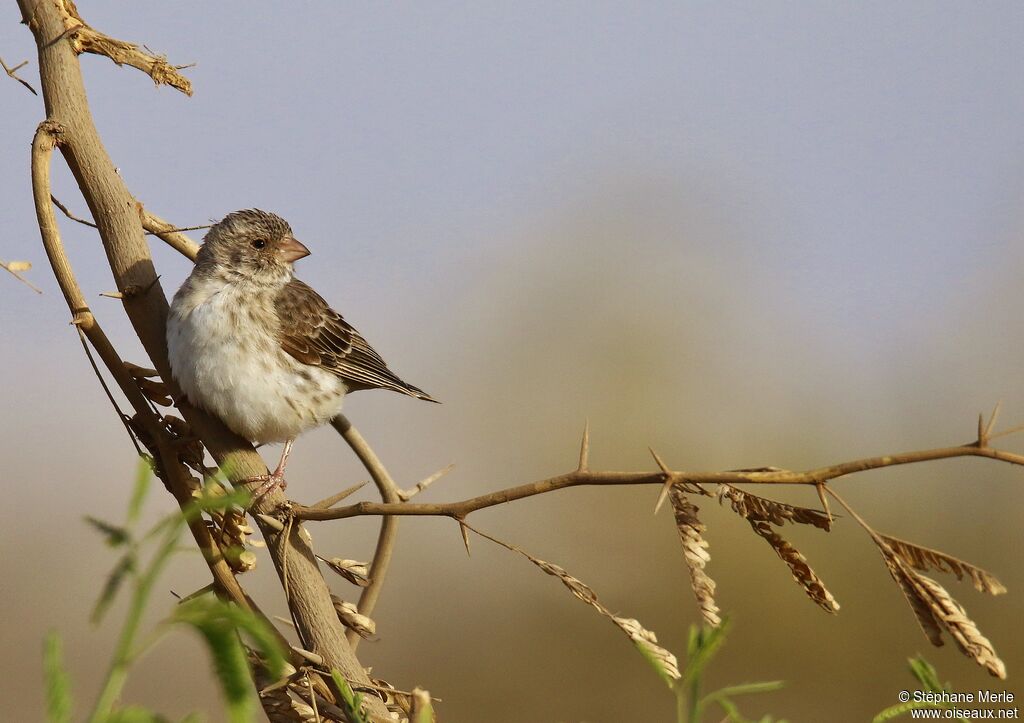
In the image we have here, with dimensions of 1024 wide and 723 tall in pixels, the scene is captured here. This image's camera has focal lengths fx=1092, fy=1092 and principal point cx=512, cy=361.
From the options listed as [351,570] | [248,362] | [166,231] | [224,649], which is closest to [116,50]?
[166,231]

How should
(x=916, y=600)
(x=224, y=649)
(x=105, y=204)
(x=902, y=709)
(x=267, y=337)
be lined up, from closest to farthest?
(x=224, y=649), (x=902, y=709), (x=916, y=600), (x=105, y=204), (x=267, y=337)

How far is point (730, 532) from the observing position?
7242mm

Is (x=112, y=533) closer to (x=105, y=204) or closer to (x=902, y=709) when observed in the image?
(x=902, y=709)

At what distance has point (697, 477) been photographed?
50.1 inches

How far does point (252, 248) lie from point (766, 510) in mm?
3692

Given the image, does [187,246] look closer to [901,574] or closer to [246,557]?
[246,557]

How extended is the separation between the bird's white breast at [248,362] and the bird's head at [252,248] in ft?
0.35

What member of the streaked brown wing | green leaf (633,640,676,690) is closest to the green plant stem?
green leaf (633,640,676,690)

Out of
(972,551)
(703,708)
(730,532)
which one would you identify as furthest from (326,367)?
(972,551)

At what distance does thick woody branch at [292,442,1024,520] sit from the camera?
3.73 ft

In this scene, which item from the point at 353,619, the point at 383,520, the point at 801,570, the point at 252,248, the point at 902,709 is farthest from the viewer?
the point at 252,248

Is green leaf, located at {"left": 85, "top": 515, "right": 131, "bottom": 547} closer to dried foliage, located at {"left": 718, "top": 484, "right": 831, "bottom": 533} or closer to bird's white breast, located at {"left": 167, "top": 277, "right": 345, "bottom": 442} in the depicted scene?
dried foliage, located at {"left": 718, "top": 484, "right": 831, "bottom": 533}

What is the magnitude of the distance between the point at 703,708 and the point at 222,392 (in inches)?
112

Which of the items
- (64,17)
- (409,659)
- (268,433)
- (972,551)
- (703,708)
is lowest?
(409,659)
